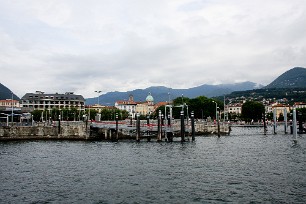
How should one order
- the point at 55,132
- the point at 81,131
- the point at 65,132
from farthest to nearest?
1. the point at 55,132
2. the point at 65,132
3. the point at 81,131

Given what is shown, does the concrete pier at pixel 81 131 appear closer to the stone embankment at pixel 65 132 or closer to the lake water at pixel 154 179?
the stone embankment at pixel 65 132

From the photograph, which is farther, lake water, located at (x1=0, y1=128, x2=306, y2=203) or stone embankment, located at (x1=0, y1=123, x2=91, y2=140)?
stone embankment, located at (x1=0, y1=123, x2=91, y2=140)

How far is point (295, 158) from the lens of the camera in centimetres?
4912

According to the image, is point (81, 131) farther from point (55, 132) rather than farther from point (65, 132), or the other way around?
point (55, 132)

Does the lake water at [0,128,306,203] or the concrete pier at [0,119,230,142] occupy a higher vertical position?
the concrete pier at [0,119,230,142]

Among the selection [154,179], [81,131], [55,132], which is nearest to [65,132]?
[55,132]

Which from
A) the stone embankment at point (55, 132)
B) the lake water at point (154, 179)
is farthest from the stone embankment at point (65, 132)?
the lake water at point (154, 179)

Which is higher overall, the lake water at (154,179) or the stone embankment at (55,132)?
the stone embankment at (55,132)

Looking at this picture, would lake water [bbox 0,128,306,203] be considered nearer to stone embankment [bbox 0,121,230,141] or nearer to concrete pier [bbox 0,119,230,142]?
concrete pier [bbox 0,119,230,142]

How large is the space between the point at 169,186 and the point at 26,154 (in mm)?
33813

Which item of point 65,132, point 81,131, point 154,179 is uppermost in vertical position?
point 81,131

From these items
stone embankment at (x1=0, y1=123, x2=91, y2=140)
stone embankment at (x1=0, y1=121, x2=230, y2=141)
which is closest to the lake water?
stone embankment at (x1=0, y1=121, x2=230, y2=141)

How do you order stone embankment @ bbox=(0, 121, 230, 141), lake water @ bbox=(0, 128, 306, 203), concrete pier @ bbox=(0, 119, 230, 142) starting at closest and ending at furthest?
lake water @ bbox=(0, 128, 306, 203), concrete pier @ bbox=(0, 119, 230, 142), stone embankment @ bbox=(0, 121, 230, 141)

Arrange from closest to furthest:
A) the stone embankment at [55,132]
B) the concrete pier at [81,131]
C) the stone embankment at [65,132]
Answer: the concrete pier at [81,131]
the stone embankment at [65,132]
the stone embankment at [55,132]
